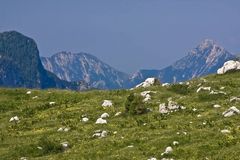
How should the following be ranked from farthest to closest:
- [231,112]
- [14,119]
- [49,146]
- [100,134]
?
[14,119]
[231,112]
[100,134]
[49,146]

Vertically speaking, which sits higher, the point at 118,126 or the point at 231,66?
the point at 118,126

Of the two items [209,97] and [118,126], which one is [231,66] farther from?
[118,126]

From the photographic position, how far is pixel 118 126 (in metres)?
39.9

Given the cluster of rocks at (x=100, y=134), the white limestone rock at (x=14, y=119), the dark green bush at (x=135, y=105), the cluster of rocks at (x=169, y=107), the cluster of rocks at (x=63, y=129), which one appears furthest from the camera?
the white limestone rock at (x=14, y=119)

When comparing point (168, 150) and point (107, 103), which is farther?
point (107, 103)

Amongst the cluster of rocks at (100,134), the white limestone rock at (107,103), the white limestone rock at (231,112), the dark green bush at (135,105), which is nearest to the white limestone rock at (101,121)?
the dark green bush at (135,105)

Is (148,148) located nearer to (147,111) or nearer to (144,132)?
(144,132)

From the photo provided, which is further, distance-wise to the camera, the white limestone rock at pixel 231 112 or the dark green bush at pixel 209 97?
the dark green bush at pixel 209 97

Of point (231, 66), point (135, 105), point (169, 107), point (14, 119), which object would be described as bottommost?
point (14, 119)

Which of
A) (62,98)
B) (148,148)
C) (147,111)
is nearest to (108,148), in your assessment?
(148,148)

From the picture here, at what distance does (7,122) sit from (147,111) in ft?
40.5

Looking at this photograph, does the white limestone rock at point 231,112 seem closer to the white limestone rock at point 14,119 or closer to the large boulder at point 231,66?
the white limestone rock at point 14,119

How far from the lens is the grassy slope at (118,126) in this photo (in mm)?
30922

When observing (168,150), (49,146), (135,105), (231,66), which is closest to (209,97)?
(135,105)
